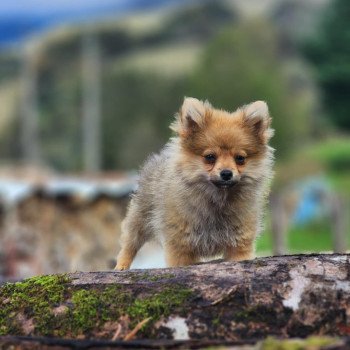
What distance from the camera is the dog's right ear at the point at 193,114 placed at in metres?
6.88

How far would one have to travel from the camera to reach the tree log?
496 centimetres

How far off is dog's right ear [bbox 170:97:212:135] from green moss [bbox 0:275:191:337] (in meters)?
1.88

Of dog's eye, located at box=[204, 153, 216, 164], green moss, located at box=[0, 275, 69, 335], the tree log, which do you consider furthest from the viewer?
dog's eye, located at box=[204, 153, 216, 164]

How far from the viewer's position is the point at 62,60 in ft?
221

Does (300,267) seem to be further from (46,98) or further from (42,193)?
(46,98)

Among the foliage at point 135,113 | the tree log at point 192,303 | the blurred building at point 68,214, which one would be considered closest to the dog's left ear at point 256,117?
the tree log at point 192,303

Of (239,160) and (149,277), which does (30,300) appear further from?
(239,160)

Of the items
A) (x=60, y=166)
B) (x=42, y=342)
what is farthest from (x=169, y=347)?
(x=60, y=166)

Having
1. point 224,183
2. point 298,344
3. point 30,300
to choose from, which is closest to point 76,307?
point 30,300

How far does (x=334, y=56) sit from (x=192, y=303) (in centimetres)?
4586

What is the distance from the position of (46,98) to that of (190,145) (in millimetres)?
57546

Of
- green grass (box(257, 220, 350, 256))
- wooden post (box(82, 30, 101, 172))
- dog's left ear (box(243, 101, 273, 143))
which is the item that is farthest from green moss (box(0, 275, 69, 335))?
wooden post (box(82, 30, 101, 172))

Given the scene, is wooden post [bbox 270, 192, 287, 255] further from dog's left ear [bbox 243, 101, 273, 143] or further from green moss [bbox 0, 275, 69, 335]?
green moss [bbox 0, 275, 69, 335]

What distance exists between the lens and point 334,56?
49812 mm
